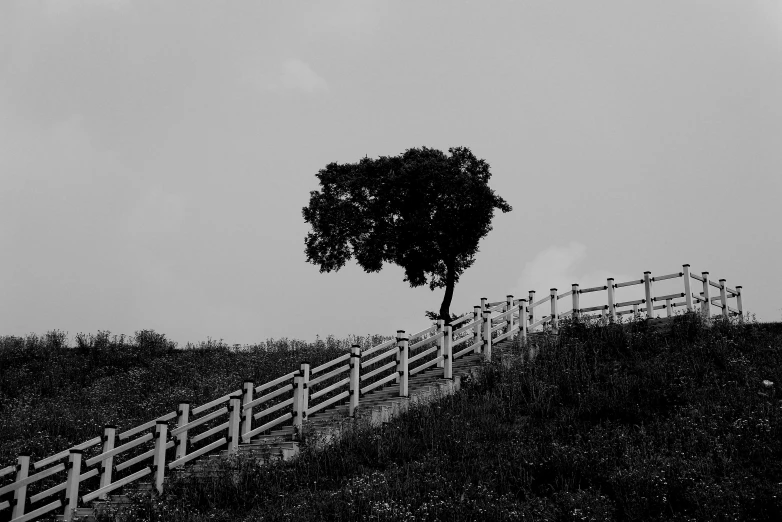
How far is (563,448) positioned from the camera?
1464 centimetres

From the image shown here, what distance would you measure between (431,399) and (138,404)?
879 centimetres

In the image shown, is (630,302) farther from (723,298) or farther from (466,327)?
(466,327)

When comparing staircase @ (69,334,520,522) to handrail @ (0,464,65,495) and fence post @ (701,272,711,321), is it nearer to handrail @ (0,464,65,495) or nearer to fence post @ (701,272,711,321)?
handrail @ (0,464,65,495)

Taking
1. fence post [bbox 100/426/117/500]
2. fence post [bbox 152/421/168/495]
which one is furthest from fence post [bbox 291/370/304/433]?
fence post [bbox 100/426/117/500]

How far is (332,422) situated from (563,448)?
5.14 metres

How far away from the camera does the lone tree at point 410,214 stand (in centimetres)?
3816

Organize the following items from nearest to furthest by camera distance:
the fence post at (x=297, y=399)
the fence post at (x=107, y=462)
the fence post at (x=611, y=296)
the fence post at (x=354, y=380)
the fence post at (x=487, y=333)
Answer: the fence post at (x=107, y=462) → the fence post at (x=297, y=399) → the fence post at (x=354, y=380) → the fence post at (x=487, y=333) → the fence post at (x=611, y=296)

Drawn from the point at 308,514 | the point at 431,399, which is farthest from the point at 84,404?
the point at 308,514

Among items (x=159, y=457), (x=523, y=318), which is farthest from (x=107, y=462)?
(x=523, y=318)

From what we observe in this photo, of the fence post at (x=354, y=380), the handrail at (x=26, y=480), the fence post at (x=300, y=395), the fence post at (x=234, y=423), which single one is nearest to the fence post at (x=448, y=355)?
the fence post at (x=354, y=380)

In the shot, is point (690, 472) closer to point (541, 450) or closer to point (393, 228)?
point (541, 450)

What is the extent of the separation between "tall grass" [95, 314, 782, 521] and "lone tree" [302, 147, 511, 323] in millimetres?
17964

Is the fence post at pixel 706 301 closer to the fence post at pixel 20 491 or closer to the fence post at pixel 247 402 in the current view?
the fence post at pixel 247 402

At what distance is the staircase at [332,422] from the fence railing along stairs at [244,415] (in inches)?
7.4
